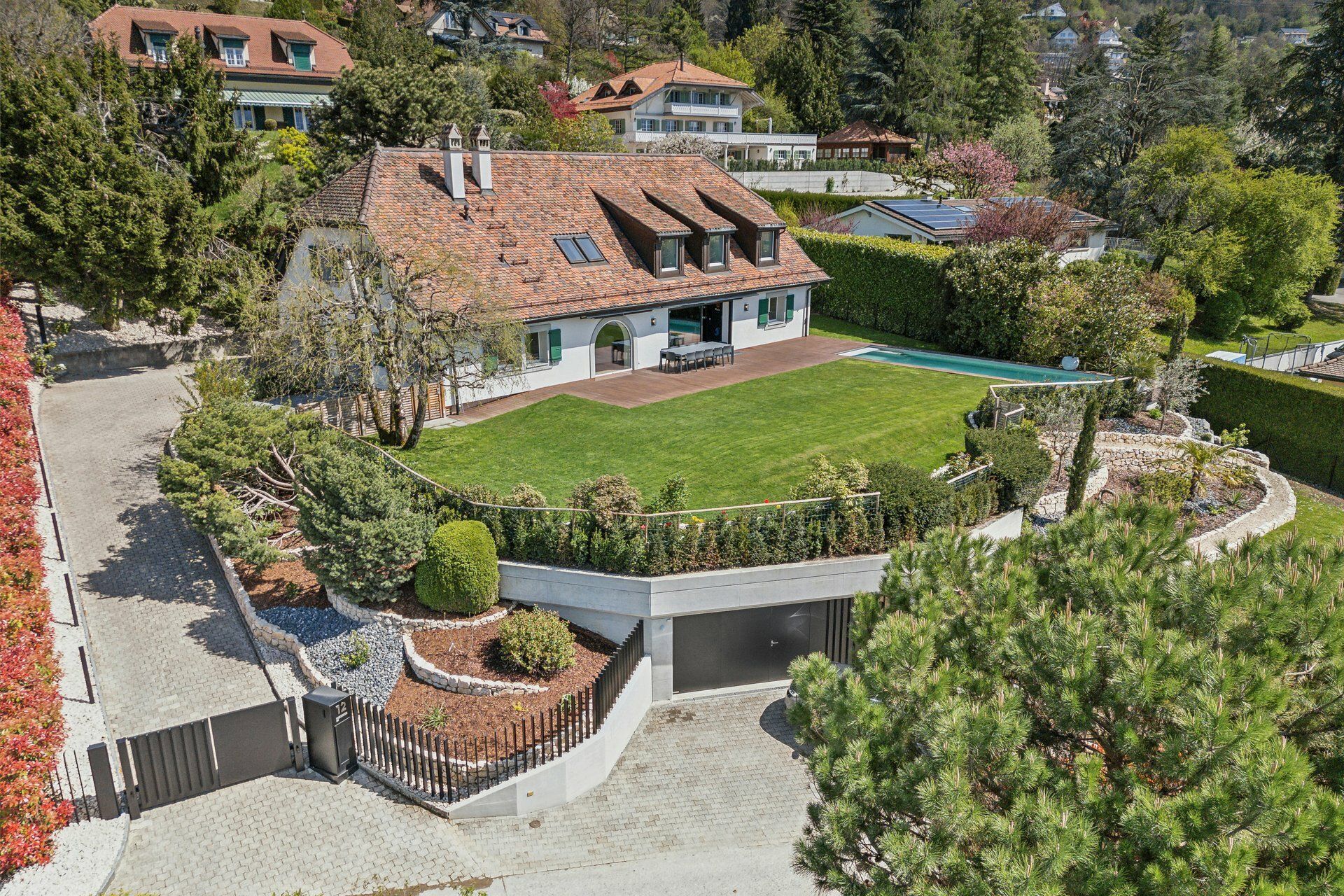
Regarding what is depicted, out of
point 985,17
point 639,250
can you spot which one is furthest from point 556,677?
point 985,17

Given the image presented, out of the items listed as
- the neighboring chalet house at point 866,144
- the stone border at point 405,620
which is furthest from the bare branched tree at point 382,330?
the neighboring chalet house at point 866,144

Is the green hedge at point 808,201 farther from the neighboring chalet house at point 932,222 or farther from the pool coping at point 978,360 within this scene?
the pool coping at point 978,360

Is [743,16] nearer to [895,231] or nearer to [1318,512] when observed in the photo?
[895,231]

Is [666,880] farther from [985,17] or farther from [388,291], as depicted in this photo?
[985,17]

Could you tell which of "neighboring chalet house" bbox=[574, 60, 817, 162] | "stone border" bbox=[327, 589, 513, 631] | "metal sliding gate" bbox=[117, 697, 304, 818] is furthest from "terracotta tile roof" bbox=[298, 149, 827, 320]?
"neighboring chalet house" bbox=[574, 60, 817, 162]

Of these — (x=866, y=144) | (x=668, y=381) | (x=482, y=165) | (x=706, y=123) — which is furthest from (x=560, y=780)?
(x=866, y=144)

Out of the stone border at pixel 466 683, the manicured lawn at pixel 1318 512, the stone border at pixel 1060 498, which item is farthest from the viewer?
the manicured lawn at pixel 1318 512
